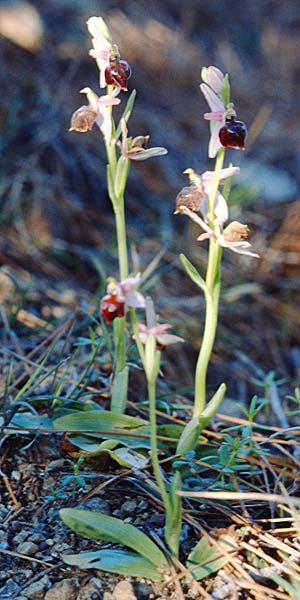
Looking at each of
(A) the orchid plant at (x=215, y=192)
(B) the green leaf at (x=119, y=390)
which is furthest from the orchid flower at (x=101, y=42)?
(B) the green leaf at (x=119, y=390)

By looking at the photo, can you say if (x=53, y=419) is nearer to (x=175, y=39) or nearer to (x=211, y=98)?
(x=211, y=98)

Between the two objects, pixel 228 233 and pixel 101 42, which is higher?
pixel 101 42

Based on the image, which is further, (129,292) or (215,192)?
(215,192)

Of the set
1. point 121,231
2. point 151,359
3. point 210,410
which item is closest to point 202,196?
point 121,231

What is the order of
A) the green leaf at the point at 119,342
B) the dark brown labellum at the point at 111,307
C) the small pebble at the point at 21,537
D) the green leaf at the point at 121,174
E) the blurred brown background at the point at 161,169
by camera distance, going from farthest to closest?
the blurred brown background at the point at 161,169
the green leaf at the point at 119,342
the green leaf at the point at 121,174
the small pebble at the point at 21,537
the dark brown labellum at the point at 111,307

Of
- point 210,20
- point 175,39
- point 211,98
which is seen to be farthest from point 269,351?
point 210,20

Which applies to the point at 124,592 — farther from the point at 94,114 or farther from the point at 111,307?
the point at 94,114

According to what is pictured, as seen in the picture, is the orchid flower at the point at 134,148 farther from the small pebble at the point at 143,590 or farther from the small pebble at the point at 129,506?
the small pebble at the point at 143,590
